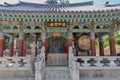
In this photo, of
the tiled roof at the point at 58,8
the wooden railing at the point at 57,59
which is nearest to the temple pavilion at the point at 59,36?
the wooden railing at the point at 57,59

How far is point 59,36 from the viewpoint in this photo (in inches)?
486

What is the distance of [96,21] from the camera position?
37.4ft

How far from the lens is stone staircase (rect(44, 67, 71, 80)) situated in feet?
31.1

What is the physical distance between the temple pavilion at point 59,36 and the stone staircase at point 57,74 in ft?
0.20

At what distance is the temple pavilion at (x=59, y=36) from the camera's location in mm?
9795

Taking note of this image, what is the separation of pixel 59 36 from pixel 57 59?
75.6 inches

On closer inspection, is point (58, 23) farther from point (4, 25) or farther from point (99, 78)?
point (99, 78)

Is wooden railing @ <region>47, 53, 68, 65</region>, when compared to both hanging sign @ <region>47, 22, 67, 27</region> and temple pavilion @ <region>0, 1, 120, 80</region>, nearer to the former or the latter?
temple pavilion @ <region>0, 1, 120, 80</region>

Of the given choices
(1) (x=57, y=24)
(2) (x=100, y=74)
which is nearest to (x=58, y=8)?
(1) (x=57, y=24)

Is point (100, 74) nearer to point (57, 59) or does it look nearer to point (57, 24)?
point (57, 59)

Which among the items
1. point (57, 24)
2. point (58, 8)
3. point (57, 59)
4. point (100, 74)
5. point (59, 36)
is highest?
point (58, 8)

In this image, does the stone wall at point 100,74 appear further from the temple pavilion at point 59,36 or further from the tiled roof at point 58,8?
the tiled roof at point 58,8

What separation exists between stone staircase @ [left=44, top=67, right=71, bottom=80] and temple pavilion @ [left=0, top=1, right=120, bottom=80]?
6 centimetres

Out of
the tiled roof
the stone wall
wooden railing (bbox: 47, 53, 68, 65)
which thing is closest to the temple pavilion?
wooden railing (bbox: 47, 53, 68, 65)
